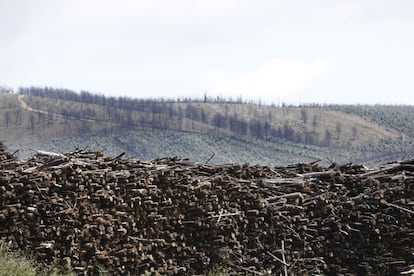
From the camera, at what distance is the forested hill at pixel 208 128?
71.6m

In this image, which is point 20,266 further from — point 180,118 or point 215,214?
point 180,118

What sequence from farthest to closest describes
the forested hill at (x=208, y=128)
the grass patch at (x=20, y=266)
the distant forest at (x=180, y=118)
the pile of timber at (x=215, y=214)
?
the distant forest at (x=180, y=118)
the forested hill at (x=208, y=128)
the pile of timber at (x=215, y=214)
the grass patch at (x=20, y=266)

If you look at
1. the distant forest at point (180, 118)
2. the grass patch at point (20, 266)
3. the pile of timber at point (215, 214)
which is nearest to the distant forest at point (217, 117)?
the distant forest at point (180, 118)

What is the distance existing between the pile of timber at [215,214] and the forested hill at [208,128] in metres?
48.7

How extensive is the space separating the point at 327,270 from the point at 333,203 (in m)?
1.22

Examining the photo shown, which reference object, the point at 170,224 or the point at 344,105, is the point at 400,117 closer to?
the point at 344,105

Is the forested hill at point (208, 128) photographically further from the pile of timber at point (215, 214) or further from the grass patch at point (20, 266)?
the grass patch at point (20, 266)

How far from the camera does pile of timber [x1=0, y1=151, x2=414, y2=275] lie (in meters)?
11.5

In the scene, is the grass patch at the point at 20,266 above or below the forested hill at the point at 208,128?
above

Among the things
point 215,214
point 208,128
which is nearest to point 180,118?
point 208,128

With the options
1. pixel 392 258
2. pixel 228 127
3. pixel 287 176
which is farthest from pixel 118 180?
pixel 228 127

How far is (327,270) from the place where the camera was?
12.6m

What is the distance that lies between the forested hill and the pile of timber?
4867 cm

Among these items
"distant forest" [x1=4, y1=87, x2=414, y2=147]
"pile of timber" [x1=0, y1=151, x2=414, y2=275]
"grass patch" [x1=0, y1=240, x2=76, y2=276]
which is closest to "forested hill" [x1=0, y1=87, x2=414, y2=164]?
"distant forest" [x1=4, y1=87, x2=414, y2=147]
